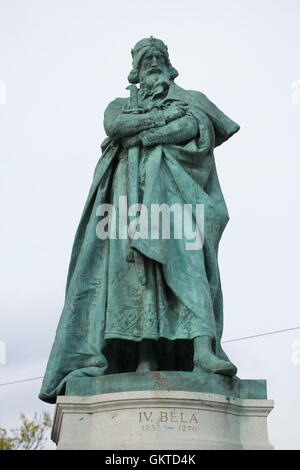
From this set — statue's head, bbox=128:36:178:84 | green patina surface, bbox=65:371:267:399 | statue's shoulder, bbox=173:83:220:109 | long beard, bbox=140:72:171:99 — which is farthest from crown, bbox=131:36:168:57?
green patina surface, bbox=65:371:267:399

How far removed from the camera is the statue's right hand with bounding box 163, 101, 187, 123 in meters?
9.92

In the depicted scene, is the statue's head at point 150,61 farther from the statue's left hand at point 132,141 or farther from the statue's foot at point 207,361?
the statue's foot at point 207,361

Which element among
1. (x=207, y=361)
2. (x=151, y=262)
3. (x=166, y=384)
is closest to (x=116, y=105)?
(x=151, y=262)

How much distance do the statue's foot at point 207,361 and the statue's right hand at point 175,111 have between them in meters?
2.72

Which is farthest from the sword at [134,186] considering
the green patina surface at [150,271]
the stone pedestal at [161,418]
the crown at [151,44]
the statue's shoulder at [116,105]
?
the stone pedestal at [161,418]

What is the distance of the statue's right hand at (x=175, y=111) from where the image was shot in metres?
9.92

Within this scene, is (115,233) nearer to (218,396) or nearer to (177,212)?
(177,212)

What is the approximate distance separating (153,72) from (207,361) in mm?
3891

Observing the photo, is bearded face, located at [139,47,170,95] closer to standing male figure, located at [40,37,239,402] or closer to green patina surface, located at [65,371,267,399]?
standing male figure, located at [40,37,239,402]

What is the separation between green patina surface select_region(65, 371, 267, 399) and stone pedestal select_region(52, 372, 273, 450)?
0.03 feet
